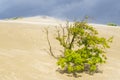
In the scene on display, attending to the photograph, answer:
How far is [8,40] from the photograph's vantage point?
26.4 metres

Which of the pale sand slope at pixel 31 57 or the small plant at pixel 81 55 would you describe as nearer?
the pale sand slope at pixel 31 57

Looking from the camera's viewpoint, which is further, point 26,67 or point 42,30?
point 42,30

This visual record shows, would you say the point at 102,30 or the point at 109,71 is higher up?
the point at 109,71

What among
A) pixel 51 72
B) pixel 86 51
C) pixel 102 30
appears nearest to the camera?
pixel 51 72

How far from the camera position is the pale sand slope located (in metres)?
20.0

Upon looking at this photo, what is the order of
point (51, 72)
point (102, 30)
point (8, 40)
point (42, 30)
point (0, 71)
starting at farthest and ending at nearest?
point (102, 30), point (42, 30), point (8, 40), point (51, 72), point (0, 71)

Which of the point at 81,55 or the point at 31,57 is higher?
the point at 81,55

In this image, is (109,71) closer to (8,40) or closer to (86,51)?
(86,51)

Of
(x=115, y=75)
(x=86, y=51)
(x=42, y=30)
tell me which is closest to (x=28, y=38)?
(x=42, y=30)

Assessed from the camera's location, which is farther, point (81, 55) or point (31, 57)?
point (31, 57)

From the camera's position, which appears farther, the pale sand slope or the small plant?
the small plant

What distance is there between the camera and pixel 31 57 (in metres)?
22.9

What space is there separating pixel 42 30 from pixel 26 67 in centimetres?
994

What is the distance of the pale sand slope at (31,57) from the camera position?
65.7ft
